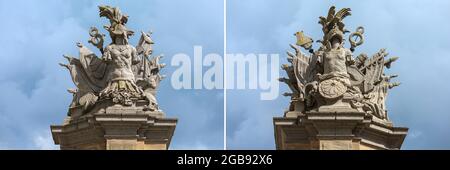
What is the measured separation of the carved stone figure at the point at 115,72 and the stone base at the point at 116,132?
0.51 m

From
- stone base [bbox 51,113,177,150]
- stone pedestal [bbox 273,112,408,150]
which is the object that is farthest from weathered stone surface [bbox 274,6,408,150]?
stone base [bbox 51,113,177,150]

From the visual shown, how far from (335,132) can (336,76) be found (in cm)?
172

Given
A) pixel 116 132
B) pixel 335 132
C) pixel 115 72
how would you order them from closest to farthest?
pixel 116 132
pixel 335 132
pixel 115 72

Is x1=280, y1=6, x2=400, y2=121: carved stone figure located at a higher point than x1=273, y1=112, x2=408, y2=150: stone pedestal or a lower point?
higher

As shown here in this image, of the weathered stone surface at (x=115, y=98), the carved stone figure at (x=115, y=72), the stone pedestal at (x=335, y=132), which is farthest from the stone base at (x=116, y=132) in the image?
the stone pedestal at (x=335, y=132)

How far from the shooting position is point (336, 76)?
3381 centimetres

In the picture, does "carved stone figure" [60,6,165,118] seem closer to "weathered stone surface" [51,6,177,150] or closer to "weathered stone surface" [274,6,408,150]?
"weathered stone surface" [51,6,177,150]

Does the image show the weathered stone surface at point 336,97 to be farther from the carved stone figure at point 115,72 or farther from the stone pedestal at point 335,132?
the carved stone figure at point 115,72

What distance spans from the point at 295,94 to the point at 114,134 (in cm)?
554

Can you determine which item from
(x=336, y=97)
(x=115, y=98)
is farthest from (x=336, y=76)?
(x=115, y=98)

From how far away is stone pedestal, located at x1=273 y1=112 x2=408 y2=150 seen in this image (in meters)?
32.9

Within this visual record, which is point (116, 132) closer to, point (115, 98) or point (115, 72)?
point (115, 98)

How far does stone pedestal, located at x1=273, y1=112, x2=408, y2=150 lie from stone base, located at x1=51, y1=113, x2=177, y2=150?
3274mm
